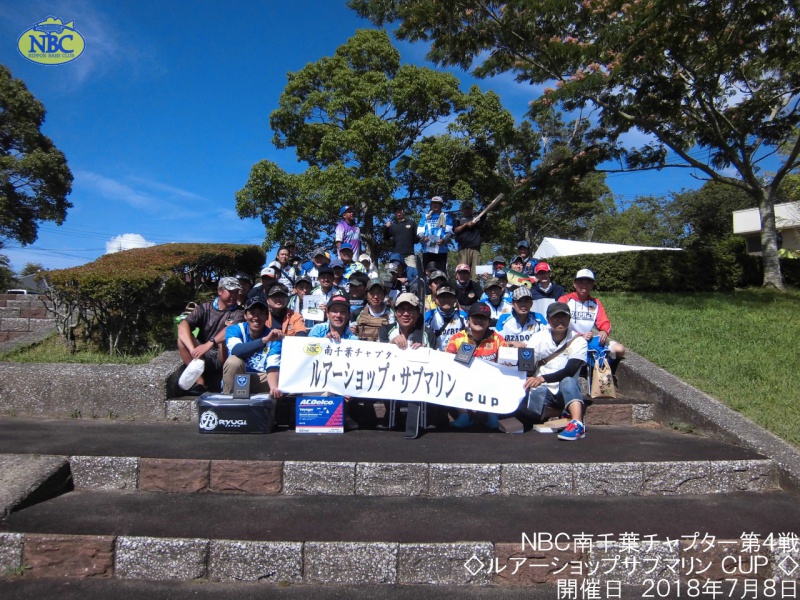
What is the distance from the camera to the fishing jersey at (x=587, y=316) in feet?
21.2

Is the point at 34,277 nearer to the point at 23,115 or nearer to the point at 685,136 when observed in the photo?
the point at 685,136

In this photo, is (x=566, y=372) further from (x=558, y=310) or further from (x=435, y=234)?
(x=435, y=234)

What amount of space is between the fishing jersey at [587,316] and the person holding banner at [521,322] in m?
0.62

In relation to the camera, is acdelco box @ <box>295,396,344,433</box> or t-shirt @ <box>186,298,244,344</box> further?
t-shirt @ <box>186,298,244,344</box>

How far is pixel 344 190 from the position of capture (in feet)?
Answer: 54.1

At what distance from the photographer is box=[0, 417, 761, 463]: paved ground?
4.40 metres

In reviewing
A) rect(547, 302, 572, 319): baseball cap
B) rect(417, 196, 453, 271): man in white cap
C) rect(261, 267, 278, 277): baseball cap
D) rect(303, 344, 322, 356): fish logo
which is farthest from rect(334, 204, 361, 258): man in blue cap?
rect(547, 302, 572, 319): baseball cap

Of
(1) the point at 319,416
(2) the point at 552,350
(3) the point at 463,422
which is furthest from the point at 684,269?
(1) the point at 319,416

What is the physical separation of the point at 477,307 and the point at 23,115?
76.9ft

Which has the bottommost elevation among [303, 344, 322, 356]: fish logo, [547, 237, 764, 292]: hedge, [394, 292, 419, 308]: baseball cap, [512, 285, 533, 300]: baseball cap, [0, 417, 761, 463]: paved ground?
[0, 417, 761, 463]: paved ground

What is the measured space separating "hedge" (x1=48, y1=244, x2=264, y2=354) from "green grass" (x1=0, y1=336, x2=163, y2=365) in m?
0.22

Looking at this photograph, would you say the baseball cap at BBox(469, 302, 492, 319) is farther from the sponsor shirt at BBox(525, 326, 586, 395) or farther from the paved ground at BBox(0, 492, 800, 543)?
the paved ground at BBox(0, 492, 800, 543)

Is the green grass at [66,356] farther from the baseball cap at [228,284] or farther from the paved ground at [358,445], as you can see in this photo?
the baseball cap at [228,284]

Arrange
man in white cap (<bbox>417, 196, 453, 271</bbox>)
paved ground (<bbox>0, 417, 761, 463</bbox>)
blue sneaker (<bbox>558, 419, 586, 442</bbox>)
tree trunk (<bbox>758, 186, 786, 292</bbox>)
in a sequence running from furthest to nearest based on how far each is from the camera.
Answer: tree trunk (<bbox>758, 186, 786, 292</bbox>) < man in white cap (<bbox>417, 196, 453, 271</bbox>) < blue sneaker (<bbox>558, 419, 586, 442</bbox>) < paved ground (<bbox>0, 417, 761, 463</bbox>)
